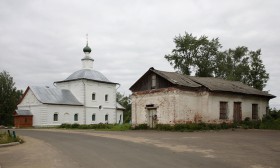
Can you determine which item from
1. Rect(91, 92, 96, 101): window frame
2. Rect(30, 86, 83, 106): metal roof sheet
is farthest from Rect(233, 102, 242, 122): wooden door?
Rect(91, 92, 96, 101): window frame

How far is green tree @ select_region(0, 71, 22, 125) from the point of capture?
5141 centimetres

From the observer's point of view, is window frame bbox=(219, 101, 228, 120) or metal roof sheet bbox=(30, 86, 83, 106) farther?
metal roof sheet bbox=(30, 86, 83, 106)

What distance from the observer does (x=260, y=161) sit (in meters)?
10.0

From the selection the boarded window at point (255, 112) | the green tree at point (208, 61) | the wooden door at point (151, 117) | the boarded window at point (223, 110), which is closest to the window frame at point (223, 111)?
the boarded window at point (223, 110)

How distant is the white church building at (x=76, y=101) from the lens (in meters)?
42.0

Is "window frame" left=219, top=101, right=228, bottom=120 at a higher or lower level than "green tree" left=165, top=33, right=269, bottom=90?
lower

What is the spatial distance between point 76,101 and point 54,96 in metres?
3.64

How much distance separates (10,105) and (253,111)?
37909mm

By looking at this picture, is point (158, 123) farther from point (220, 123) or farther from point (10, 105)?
point (10, 105)

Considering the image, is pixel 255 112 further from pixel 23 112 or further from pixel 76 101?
pixel 23 112

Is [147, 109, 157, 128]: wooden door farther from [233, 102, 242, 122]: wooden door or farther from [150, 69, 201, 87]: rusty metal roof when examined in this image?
[233, 102, 242, 122]: wooden door

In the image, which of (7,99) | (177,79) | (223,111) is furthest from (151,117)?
(7,99)

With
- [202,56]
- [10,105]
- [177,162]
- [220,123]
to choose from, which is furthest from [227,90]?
[10,105]

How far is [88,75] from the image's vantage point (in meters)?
49.1
